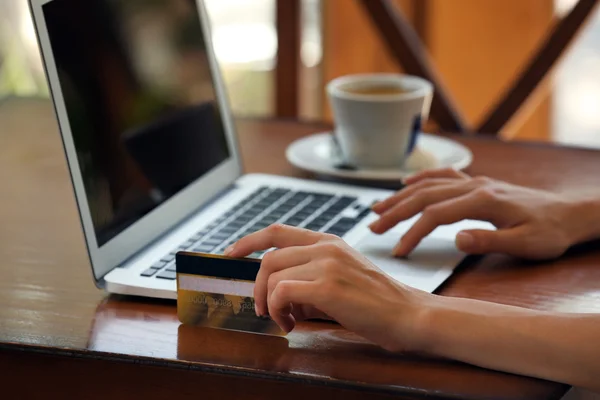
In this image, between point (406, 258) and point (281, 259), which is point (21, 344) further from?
point (406, 258)

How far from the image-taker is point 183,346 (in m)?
0.77

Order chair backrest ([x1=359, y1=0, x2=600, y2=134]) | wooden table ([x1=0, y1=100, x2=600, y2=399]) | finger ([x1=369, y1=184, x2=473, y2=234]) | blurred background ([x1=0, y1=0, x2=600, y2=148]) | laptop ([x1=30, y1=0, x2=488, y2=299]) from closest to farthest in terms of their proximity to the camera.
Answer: wooden table ([x1=0, y1=100, x2=600, y2=399]) → laptop ([x1=30, y1=0, x2=488, y2=299]) → finger ([x1=369, y1=184, x2=473, y2=234]) → chair backrest ([x1=359, y1=0, x2=600, y2=134]) → blurred background ([x1=0, y1=0, x2=600, y2=148])

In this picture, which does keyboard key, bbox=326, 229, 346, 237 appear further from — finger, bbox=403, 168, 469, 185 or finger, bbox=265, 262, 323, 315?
finger, bbox=265, 262, 323, 315

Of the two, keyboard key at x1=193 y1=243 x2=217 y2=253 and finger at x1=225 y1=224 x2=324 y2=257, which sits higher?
finger at x1=225 y1=224 x2=324 y2=257

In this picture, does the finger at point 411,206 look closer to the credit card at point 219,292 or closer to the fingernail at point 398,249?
A: the fingernail at point 398,249

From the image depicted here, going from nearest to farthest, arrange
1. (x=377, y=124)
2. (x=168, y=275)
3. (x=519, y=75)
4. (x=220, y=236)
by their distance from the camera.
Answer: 1. (x=168, y=275)
2. (x=220, y=236)
3. (x=377, y=124)
4. (x=519, y=75)

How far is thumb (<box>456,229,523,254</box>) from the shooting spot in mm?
937

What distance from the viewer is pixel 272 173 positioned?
125 cm

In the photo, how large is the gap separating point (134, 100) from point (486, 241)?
40cm

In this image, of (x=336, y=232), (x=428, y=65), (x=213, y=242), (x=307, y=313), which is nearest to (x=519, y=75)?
(x=428, y=65)

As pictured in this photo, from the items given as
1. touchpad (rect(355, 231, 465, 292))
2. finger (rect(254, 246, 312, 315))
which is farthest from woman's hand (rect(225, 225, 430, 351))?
touchpad (rect(355, 231, 465, 292))

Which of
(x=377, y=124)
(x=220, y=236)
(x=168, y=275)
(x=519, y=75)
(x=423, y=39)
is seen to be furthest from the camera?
(x=423, y=39)

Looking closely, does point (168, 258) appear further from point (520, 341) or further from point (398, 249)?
point (520, 341)

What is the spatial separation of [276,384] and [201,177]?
43cm
